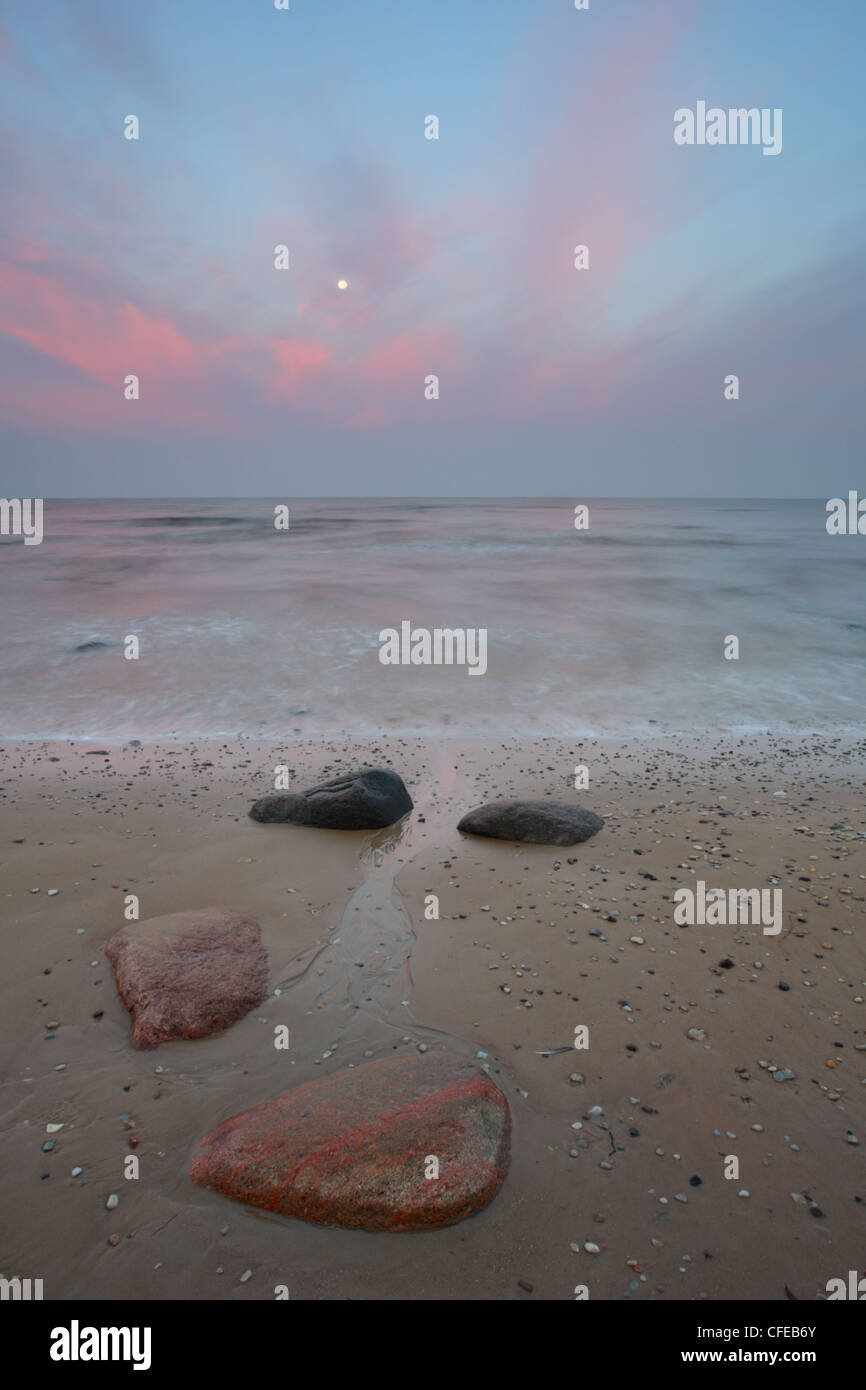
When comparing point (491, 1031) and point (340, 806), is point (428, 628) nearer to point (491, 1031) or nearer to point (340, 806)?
point (340, 806)

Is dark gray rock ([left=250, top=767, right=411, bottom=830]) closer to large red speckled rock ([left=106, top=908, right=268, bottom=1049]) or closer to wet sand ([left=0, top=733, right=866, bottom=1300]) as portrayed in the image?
wet sand ([left=0, top=733, right=866, bottom=1300])

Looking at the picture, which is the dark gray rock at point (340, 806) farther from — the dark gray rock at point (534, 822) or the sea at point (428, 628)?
the sea at point (428, 628)

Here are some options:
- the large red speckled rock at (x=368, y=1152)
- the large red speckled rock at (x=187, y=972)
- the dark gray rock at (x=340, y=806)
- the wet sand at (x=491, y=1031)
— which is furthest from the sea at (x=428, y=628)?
the large red speckled rock at (x=368, y=1152)

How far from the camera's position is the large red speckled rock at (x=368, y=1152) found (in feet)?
9.18

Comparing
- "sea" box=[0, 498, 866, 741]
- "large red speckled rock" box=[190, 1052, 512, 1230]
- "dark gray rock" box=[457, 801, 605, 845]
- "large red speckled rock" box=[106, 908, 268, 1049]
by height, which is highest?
"sea" box=[0, 498, 866, 741]

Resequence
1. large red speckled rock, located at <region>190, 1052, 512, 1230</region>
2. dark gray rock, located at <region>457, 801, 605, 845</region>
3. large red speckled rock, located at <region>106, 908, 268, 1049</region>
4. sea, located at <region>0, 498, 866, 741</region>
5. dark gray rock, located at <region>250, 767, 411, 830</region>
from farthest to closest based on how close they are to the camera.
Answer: sea, located at <region>0, 498, 866, 741</region>, dark gray rock, located at <region>250, 767, 411, 830</region>, dark gray rock, located at <region>457, 801, 605, 845</region>, large red speckled rock, located at <region>106, 908, 268, 1049</region>, large red speckled rock, located at <region>190, 1052, 512, 1230</region>

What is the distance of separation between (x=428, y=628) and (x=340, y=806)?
12590mm

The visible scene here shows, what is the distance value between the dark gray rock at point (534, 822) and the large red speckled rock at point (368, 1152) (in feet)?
9.07

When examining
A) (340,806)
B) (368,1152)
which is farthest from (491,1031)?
(340,806)

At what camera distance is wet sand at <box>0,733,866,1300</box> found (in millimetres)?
2691

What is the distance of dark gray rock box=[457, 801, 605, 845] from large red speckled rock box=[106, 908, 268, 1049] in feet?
7.10

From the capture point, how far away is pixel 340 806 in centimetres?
643

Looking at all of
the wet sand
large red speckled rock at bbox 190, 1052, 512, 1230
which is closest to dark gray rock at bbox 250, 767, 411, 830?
the wet sand
